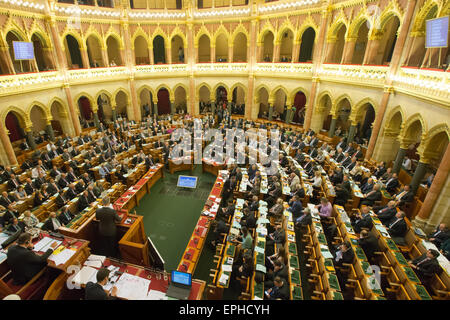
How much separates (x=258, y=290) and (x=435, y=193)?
315 inches

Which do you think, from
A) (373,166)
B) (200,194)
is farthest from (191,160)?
(373,166)

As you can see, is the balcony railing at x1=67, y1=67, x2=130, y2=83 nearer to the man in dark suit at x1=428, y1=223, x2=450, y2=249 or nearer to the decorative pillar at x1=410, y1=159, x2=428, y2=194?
the decorative pillar at x1=410, y1=159, x2=428, y2=194

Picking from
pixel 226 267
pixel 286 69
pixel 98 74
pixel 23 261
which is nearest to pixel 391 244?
pixel 226 267

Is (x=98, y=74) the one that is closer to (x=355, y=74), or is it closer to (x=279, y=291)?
(x=355, y=74)

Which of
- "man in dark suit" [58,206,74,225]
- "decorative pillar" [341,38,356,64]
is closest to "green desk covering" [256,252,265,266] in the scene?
"man in dark suit" [58,206,74,225]

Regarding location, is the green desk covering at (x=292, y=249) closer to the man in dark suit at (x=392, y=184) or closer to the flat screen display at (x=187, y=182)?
the flat screen display at (x=187, y=182)

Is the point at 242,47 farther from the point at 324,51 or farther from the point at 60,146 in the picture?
the point at 60,146

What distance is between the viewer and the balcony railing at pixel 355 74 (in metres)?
13.3

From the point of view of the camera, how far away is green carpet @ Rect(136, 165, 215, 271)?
9.59 meters

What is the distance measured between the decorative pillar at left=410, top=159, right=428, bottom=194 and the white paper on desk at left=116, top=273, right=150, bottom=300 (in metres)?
11.5

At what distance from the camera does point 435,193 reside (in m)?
9.34

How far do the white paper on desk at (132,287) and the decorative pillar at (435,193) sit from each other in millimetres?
10619

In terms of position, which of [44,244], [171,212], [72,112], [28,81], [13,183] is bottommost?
[171,212]
